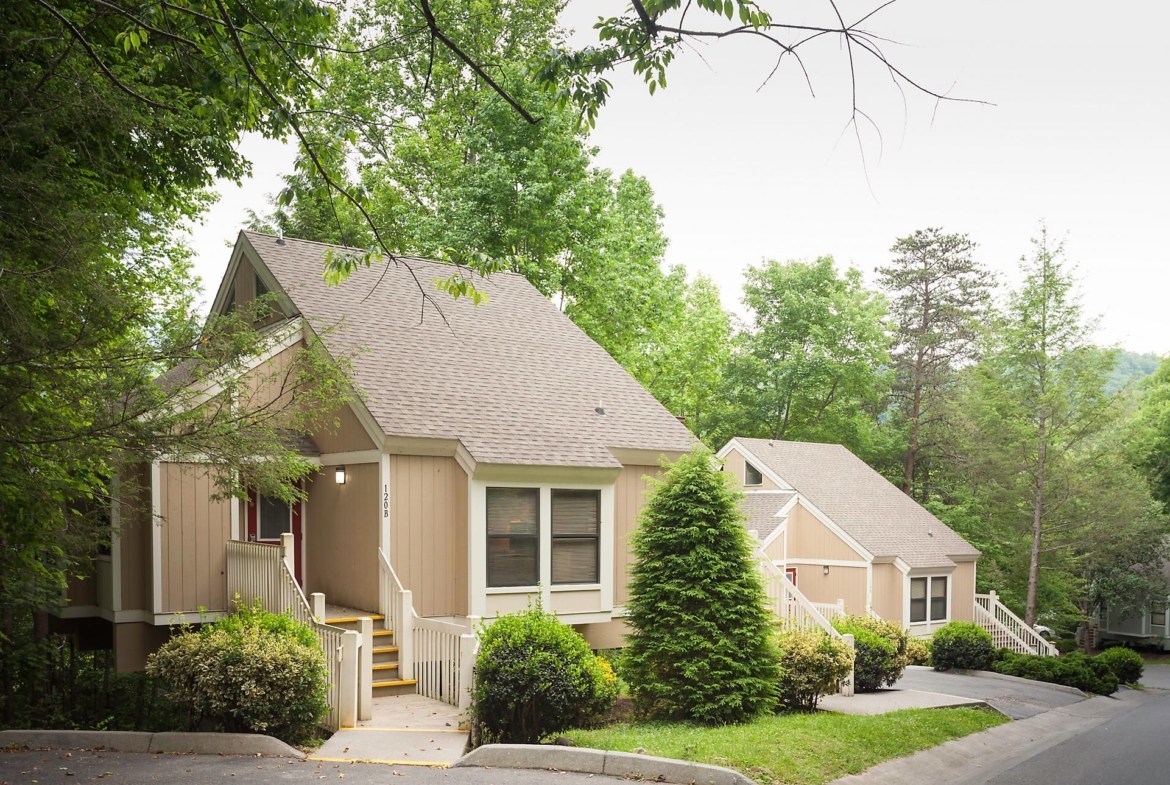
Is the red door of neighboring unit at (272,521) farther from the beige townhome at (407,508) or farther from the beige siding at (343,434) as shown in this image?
the beige siding at (343,434)

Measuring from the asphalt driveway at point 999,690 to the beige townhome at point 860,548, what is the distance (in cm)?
642

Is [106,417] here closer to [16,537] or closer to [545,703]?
[16,537]

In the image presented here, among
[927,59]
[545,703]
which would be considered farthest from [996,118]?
[545,703]

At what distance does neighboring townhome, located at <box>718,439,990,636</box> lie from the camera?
90.3 ft

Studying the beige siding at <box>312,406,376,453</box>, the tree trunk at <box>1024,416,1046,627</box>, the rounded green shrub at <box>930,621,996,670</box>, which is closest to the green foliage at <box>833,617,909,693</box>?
the rounded green shrub at <box>930,621,996,670</box>

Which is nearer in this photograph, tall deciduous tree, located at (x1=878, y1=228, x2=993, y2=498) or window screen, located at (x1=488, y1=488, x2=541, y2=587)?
window screen, located at (x1=488, y1=488, x2=541, y2=587)

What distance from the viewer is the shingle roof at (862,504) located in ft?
92.2

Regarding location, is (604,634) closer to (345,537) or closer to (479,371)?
(345,537)

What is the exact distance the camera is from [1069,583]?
3306cm

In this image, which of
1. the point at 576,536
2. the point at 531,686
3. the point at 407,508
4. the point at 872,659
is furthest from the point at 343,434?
the point at 872,659

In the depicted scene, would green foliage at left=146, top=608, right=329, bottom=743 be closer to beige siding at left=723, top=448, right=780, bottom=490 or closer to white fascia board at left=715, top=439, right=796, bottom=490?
white fascia board at left=715, top=439, right=796, bottom=490

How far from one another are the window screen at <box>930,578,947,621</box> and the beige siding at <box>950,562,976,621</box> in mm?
355

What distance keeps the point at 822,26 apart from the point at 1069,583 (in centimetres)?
3382

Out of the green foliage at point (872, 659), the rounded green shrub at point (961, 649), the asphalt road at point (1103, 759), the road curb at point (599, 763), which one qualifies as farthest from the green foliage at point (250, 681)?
the rounded green shrub at point (961, 649)
